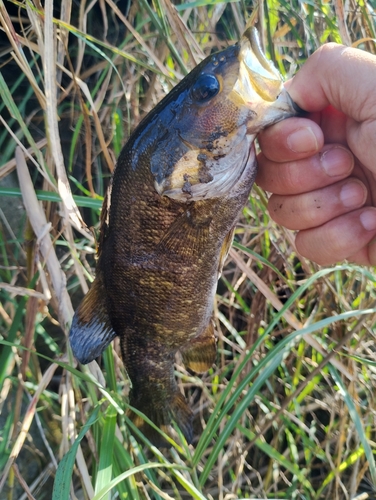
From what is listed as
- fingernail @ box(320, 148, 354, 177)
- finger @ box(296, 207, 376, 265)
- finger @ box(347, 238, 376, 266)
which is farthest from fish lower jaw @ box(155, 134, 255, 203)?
finger @ box(347, 238, 376, 266)

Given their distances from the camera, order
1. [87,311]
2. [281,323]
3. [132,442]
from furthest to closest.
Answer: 1. [281,323]
2. [132,442]
3. [87,311]

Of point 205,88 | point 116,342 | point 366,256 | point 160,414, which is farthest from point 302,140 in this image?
point 116,342

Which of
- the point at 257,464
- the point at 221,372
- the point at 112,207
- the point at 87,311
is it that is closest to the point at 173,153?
the point at 112,207

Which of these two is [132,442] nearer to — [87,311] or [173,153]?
[87,311]

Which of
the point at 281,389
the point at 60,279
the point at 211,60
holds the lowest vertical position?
the point at 281,389

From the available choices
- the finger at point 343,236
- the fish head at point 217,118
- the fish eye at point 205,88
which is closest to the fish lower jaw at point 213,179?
the fish head at point 217,118

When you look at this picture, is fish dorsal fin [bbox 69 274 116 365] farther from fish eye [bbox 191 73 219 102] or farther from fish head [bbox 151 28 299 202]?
fish eye [bbox 191 73 219 102]

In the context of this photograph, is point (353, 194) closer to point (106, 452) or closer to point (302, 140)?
point (302, 140)
